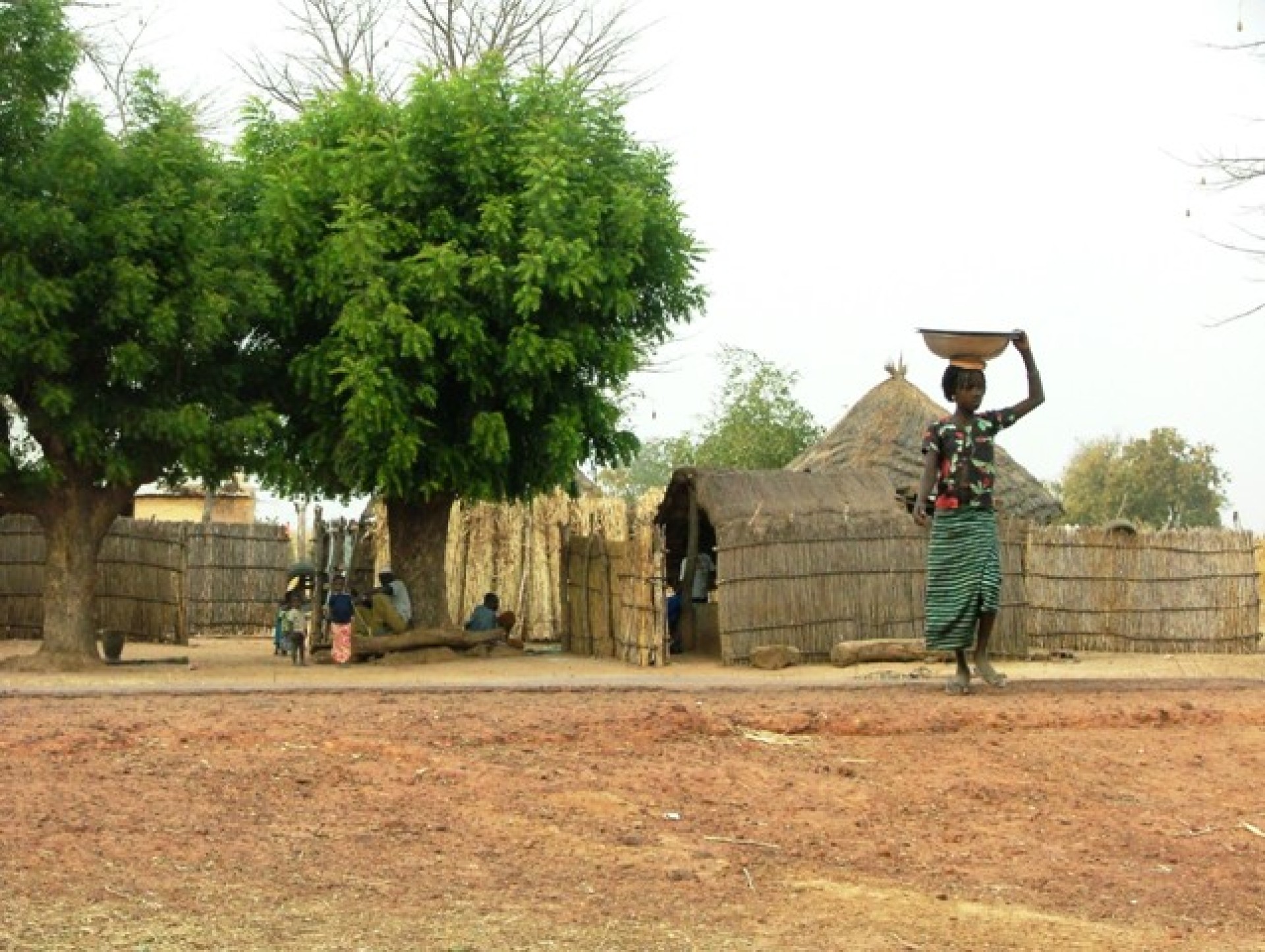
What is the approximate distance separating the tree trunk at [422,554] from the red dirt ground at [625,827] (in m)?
10.8

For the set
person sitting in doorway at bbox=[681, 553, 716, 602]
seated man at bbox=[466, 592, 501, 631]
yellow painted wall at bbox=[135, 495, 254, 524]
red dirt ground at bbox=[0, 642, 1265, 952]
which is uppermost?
yellow painted wall at bbox=[135, 495, 254, 524]

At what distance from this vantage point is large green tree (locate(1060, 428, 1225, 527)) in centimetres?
6025

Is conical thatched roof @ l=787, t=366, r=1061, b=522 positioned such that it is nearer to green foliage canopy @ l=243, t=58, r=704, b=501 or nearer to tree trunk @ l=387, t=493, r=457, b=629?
tree trunk @ l=387, t=493, r=457, b=629

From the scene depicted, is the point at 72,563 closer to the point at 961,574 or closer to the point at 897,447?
the point at 961,574

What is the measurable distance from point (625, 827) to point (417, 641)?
12604 millimetres

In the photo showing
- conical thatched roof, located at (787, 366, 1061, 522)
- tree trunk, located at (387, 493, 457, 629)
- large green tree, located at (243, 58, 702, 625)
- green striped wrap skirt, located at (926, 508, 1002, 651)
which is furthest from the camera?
conical thatched roof, located at (787, 366, 1061, 522)

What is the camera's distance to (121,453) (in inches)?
706

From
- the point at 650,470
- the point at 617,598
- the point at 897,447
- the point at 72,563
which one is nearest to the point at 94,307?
the point at 72,563

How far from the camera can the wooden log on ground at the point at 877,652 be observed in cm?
1958

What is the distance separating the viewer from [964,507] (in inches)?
497

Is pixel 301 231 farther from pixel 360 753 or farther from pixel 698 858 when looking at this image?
pixel 698 858

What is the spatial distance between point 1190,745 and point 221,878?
614 cm

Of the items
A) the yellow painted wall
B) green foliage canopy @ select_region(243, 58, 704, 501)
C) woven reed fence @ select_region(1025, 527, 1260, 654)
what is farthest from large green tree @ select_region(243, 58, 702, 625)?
the yellow painted wall

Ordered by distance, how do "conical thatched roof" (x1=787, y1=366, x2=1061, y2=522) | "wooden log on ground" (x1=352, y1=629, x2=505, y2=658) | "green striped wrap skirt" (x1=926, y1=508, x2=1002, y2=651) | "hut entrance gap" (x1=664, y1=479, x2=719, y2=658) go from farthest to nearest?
1. "conical thatched roof" (x1=787, y1=366, x2=1061, y2=522)
2. "hut entrance gap" (x1=664, y1=479, x2=719, y2=658)
3. "wooden log on ground" (x1=352, y1=629, x2=505, y2=658)
4. "green striped wrap skirt" (x1=926, y1=508, x2=1002, y2=651)
